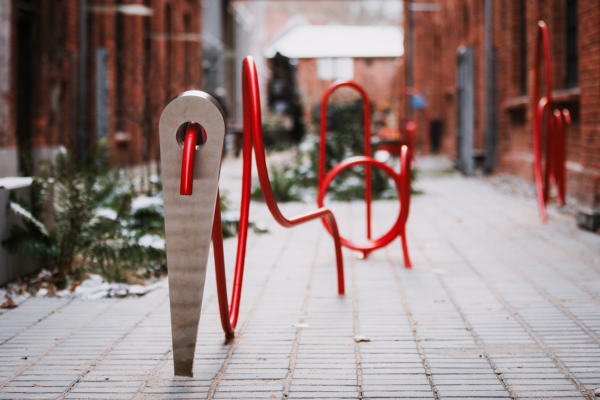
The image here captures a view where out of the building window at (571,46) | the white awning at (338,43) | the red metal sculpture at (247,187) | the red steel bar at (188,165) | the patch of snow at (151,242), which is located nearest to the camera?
the red steel bar at (188,165)

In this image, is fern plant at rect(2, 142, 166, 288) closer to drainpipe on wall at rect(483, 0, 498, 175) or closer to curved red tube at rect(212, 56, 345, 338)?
curved red tube at rect(212, 56, 345, 338)

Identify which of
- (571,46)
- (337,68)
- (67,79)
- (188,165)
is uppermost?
(337,68)

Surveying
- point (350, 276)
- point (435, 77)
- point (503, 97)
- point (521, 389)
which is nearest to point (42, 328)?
point (350, 276)

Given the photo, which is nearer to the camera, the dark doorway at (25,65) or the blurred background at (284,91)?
the blurred background at (284,91)

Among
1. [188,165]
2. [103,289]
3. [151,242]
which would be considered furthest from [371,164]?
[188,165]

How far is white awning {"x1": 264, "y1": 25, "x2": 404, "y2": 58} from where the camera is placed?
23.7m

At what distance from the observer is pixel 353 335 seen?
10.8 feet

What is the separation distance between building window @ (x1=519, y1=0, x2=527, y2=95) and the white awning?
458 inches

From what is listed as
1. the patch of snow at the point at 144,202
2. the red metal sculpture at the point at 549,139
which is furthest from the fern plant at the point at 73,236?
the red metal sculpture at the point at 549,139

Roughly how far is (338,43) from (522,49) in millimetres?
12971

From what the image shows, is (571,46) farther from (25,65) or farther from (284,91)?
(284,91)

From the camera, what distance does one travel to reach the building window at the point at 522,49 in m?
12.0

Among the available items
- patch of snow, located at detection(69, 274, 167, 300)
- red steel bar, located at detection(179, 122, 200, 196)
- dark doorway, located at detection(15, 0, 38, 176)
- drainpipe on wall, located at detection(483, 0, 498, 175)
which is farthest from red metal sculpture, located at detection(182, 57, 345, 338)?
drainpipe on wall, located at detection(483, 0, 498, 175)

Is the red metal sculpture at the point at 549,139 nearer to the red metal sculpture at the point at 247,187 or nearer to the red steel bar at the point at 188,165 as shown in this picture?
the red metal sculpture at the point at 247,187
